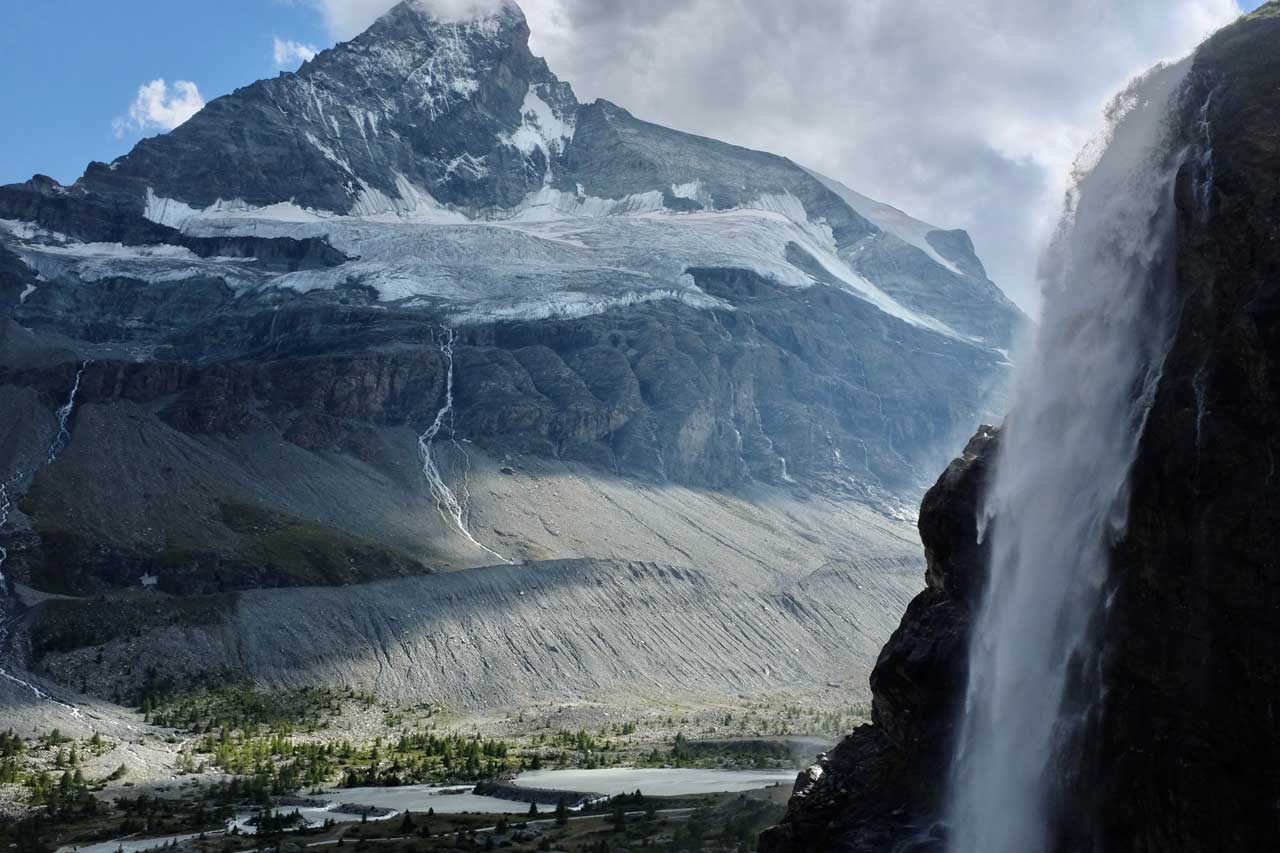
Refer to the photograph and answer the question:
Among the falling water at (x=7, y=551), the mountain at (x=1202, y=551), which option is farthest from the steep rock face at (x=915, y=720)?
the falling water at (x=7, y=551)

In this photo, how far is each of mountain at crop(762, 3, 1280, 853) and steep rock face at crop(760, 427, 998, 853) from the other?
78.9 inches

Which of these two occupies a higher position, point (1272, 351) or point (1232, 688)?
point (1272, 351)

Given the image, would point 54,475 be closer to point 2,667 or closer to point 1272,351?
point 2,667

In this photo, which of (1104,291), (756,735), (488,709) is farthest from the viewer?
(488,709)

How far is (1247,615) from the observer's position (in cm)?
2595

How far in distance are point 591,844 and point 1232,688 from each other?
43.0 m

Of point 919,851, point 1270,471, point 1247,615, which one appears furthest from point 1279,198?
point 919,851

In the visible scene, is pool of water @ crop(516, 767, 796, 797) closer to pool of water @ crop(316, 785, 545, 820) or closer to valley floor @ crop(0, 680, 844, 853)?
valley floor @ crop(0, 680, 844, 853)

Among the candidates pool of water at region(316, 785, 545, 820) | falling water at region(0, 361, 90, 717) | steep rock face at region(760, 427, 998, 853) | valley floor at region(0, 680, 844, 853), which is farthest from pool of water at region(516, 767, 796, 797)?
falling water at region(0, 361, 90, 717)

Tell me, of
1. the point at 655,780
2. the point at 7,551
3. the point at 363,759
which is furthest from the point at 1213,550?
the point at 7,551

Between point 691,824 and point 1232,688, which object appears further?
point 691,824

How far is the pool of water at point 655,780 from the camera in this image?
92250mm

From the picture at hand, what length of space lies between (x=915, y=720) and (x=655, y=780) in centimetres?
6392

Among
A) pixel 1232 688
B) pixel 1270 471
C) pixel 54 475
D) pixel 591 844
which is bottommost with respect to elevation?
pixel 591 844
